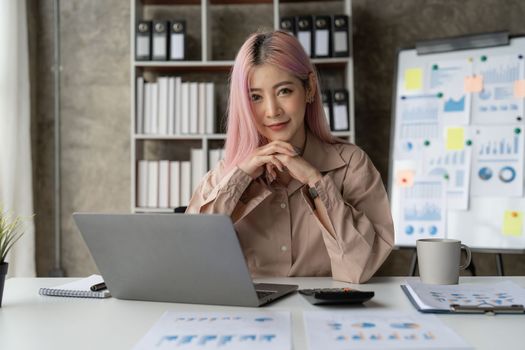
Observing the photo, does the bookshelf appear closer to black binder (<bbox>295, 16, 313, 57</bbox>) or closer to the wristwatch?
black binder (<bbox>295, 16, 313, 57</bbox>)

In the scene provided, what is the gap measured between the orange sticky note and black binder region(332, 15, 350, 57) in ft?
2.11

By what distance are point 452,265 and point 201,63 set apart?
2328mm

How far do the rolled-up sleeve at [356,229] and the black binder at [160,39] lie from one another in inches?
77.7

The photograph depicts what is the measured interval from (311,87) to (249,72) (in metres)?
0.21

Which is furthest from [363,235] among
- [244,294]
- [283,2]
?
[283,2]

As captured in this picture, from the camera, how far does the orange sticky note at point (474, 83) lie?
9.95 feet

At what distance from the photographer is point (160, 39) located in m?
3.33

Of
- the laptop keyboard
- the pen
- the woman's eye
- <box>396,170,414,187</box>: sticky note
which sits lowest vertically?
the pen

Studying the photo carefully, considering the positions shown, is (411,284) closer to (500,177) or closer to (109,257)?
(109,257)

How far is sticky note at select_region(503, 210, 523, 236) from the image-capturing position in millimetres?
2896

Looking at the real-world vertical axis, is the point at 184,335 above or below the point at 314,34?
below

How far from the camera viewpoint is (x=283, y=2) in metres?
3.59

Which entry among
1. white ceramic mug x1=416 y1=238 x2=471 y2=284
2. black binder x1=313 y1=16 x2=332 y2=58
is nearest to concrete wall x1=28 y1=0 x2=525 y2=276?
black binder x1=313 y1=16 x2=332 y2=58

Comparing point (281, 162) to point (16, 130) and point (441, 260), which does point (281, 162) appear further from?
point (16, 130)
